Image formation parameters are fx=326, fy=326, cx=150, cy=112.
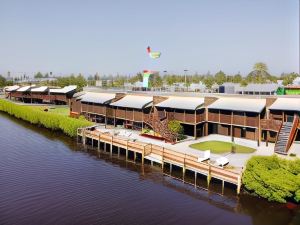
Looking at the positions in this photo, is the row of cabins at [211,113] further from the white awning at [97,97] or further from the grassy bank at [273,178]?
the grassy bank at [273,178]

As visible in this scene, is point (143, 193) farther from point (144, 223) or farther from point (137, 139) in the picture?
point (137, 139)

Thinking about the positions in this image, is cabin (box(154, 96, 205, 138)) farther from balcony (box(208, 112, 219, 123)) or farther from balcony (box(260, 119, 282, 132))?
balcony (box(260, 119, 282, 132))

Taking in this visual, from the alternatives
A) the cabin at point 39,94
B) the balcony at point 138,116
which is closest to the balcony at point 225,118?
the balcony at point 138,116

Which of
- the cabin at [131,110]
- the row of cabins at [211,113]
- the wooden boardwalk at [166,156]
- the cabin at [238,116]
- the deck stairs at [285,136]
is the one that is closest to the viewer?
the wooden boardwalk at [166,156]

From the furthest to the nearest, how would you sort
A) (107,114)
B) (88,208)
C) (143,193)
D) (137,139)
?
(107,114) → (137,139) → (143,193) → (88,208)

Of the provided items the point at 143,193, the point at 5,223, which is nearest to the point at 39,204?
the point at 5,223

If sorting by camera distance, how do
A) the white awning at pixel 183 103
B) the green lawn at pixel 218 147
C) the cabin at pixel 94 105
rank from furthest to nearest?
the cabin at pixel 94 105
the white awning at pixel 183 103
the green lawn at pixel 218 147

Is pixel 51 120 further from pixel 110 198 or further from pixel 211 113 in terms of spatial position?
pixel 110 198
